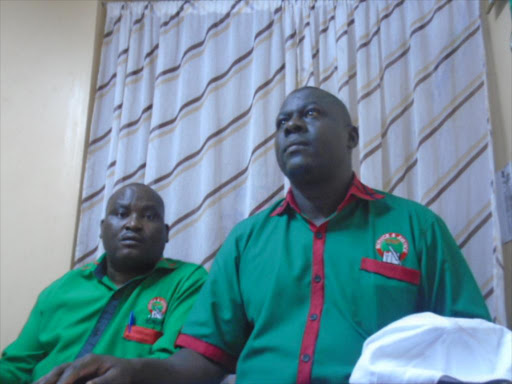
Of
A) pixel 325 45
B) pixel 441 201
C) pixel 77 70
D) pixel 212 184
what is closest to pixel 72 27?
pixel 77 70

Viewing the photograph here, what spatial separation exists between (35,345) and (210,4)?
4.83 feet

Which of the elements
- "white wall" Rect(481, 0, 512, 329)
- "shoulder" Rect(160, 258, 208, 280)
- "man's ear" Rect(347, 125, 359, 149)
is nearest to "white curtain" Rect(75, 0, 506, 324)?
"white wall" Rect(481, 0, 512, 329)

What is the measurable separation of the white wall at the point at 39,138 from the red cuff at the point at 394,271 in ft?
3.87

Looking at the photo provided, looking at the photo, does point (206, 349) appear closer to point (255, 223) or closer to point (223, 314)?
point (223, 314)

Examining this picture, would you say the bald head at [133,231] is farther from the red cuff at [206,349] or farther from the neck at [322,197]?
the neck at [322,197]

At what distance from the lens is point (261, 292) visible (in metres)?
1.11

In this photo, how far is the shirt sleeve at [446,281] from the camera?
986mm

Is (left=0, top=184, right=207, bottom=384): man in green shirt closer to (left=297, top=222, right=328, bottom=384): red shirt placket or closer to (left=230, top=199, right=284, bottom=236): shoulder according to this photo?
(left=230, top=199, right=284, bottom=236): shoulder

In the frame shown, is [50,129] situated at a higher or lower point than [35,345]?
higher

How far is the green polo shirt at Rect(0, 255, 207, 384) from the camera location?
4.24 feet

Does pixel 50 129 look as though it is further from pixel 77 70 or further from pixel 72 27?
pixel 72 27

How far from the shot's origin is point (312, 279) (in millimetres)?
→ 1082

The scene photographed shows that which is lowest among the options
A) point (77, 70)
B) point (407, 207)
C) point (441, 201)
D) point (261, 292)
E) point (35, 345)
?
point (35, 345)

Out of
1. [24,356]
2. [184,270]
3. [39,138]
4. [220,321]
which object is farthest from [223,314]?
[39,138]
